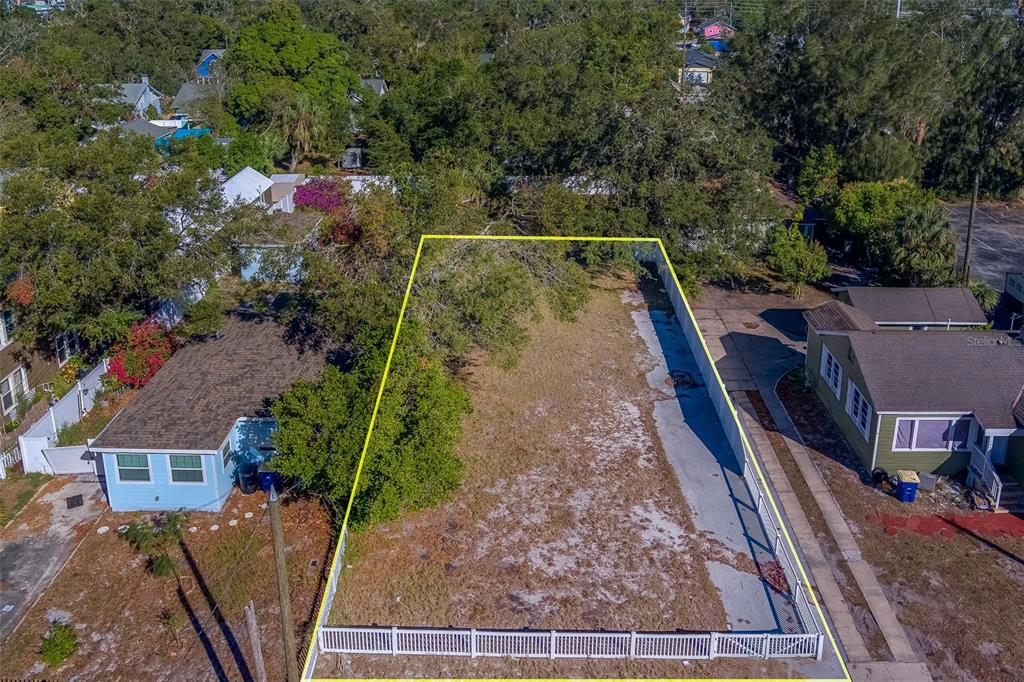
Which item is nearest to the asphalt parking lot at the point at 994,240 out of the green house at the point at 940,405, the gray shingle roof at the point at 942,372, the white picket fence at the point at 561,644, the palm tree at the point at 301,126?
the gray shingle roof at the point at 942,372

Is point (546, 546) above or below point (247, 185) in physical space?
below

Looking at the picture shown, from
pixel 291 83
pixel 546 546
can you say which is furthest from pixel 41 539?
pixel 291 83

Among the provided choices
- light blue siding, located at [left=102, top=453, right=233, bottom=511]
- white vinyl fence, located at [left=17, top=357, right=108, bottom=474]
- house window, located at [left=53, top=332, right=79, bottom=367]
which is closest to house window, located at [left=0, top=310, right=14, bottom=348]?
house window, located at [left=53, top=332, right=79, bottom=367]

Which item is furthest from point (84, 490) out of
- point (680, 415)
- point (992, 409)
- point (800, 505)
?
point (992, 409)

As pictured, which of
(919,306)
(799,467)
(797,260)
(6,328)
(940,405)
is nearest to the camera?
(940,405)

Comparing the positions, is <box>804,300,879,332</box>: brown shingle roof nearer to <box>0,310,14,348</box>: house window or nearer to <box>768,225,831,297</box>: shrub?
<box>768,225,831,297</box>: shrub

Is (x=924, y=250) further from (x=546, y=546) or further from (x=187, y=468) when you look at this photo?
(x=187, y=468)

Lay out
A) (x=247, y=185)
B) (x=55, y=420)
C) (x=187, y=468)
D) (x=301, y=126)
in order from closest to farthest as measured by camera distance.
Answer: (x=187, y=468) < (x=55, y=420) < (x=247, y=185) < (x=301, y=126)
